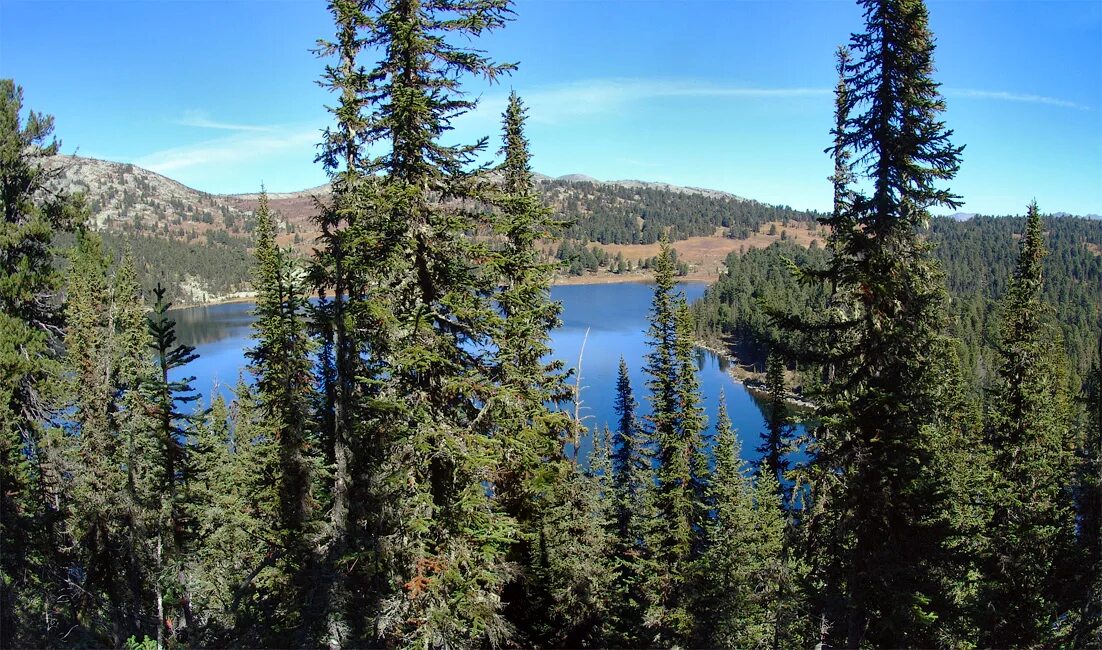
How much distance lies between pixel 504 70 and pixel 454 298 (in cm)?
346

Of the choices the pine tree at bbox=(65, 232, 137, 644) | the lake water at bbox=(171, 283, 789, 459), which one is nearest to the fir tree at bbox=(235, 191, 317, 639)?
the pine tree at bbox=(65, 232, 137, 644)

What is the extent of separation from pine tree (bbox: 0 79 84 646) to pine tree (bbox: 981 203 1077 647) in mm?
22890

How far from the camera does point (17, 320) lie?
41.4 feet

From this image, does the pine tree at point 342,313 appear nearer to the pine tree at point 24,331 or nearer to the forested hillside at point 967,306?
the pine tree at point 24,331

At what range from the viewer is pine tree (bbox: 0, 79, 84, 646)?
12.6 m

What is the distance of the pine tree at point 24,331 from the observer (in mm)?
12562

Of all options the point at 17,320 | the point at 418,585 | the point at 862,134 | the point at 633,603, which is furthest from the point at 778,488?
the point at 17,320

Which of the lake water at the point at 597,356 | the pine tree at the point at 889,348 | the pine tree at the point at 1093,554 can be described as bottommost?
the lake water at the point at 597,356

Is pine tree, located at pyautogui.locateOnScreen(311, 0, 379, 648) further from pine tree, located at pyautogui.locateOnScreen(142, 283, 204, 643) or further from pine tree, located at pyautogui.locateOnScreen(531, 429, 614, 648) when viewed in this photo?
pine tree, located at pyautogui.locateOnScreen(531, 429, 614, 648)

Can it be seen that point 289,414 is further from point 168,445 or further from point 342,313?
point 342,313

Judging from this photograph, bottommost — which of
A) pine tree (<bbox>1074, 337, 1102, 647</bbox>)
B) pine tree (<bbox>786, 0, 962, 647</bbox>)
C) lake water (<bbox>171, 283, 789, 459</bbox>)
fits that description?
lake water (<bbox>171, 283, 789, 459</bbox>)

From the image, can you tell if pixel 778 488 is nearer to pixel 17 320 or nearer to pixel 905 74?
pixel 905 74

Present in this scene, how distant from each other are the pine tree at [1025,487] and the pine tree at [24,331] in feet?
75.1

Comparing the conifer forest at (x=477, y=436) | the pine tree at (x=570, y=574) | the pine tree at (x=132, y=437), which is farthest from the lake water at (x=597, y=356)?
the pine tree at (x=132, y=437)
